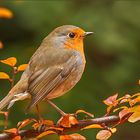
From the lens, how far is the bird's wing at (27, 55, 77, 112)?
380 centimetres

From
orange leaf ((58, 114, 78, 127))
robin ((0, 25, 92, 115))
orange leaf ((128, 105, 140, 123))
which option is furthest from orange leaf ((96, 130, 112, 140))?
robin ((0, 25, 92, 115))

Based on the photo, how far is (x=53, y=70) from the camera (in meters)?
4.11

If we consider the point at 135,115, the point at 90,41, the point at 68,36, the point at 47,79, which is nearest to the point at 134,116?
the point at 135,115

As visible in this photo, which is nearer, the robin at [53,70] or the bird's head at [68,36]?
the robin at [53,70]

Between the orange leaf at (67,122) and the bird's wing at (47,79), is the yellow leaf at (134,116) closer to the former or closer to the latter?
the orange leaf at (67,122)

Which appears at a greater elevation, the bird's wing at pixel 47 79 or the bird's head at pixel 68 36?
the bird's head at pixel 68 36

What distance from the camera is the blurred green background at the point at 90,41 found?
612cm

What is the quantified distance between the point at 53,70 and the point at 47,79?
0.34 feet

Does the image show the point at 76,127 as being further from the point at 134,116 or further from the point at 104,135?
the point at 134,116

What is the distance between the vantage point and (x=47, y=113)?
604cm

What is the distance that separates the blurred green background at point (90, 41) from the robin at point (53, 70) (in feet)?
5.41

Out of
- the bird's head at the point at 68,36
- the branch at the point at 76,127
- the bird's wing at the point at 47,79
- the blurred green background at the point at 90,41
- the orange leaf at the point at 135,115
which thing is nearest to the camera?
the orange leaf at the point at 135,115

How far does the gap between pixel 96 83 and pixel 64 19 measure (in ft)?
2.66

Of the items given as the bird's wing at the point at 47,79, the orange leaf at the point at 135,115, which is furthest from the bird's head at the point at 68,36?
the orange leaf at the point at 135,115
